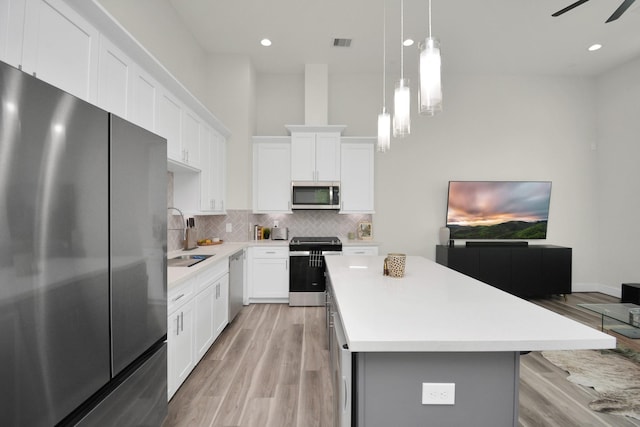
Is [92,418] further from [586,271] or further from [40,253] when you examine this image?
[586,271]

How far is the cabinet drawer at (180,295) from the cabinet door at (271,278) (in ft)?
6.74

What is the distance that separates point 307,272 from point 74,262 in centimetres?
352

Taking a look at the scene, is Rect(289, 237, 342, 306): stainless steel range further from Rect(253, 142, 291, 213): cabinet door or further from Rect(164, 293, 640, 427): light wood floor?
Rect(164, 293, 640, 427): light wood floor

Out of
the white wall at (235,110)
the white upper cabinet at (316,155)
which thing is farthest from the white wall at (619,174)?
the white wall at (235,110)

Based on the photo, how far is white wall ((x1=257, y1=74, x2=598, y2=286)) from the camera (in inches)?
203

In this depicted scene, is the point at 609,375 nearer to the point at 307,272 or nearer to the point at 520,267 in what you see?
the point at 520,267

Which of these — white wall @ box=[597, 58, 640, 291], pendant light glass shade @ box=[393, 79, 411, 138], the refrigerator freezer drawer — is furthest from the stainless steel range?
white wall @ box=[597, 58, 640, 291]

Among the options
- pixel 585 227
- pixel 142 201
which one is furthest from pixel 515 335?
pixel 585 227

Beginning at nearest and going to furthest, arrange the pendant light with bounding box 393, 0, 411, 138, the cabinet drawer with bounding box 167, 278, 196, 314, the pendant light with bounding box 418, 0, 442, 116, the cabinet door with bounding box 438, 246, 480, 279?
the pendant light with bounding box 418, 0, 442, 116
the pendant light with bounding box 393, 0, 411, 138
the cabinet drawer with bounding box 167, 278, 196, 314
the cabinet door with bounding box 438, 246, 480, 279

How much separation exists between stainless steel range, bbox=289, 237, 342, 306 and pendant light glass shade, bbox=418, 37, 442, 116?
3109 mm

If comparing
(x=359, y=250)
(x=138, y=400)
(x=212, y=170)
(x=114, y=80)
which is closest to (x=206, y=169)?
(x=212, y=170)

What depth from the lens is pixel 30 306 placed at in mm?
811

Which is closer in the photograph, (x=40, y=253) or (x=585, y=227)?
(x=40, y=253)

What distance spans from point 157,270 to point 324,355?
1904mm
